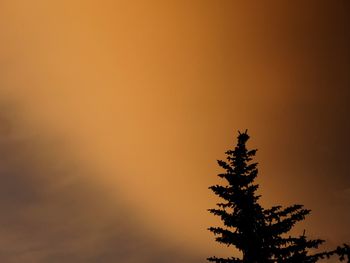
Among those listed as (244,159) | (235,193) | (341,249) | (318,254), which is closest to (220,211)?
(235,193)

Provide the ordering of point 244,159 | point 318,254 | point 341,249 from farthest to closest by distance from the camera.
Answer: point 244,159, point 318,254, point 341,249

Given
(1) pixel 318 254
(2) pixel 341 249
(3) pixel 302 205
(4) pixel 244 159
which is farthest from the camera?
(4) pixel 244 159

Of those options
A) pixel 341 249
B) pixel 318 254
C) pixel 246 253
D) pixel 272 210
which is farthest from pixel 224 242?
pixel 341 249

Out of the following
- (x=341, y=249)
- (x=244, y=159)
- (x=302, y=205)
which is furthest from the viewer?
(x=244, y=159)

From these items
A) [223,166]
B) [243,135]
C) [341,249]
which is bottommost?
[341,249]

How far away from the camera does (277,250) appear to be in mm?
23906

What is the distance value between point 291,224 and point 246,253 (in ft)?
9.09

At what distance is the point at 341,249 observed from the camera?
1986cm

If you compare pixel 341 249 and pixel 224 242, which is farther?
pixel 224 242

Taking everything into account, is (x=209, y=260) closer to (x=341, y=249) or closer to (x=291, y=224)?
(x=291, y=224)

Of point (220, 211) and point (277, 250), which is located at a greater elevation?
point (220, 211)

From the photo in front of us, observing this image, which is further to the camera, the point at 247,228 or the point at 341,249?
the point at 247,228

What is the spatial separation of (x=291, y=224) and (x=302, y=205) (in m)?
1.17

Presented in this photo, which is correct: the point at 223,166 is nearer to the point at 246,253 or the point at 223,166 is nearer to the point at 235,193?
the point at 235,193
